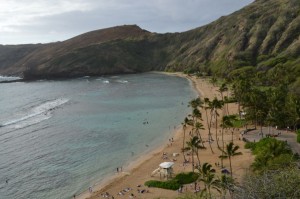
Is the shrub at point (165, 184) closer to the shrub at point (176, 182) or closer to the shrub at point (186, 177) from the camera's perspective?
the shrub at point (176, 182)

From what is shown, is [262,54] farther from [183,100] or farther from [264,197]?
[264,197]

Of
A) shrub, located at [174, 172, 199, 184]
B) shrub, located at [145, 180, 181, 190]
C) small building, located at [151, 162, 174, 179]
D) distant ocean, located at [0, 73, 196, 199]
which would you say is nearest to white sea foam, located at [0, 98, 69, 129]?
distant ocean, located at [0, 73, 196, 199]

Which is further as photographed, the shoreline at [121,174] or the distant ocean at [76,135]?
the distant ocean at [76,135]

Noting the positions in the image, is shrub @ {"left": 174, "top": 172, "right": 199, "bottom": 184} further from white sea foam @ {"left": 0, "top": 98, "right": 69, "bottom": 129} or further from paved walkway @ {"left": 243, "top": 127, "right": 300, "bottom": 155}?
white sea foam @ {"left": 0, "top": 98, "right": 69, "bottom": 129}

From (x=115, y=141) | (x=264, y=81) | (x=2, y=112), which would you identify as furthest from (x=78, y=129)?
(x=264, y=81)

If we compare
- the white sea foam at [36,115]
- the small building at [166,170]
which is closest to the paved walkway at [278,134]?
the small building at [166,170]

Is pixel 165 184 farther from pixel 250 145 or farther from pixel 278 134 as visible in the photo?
pixel 278 134

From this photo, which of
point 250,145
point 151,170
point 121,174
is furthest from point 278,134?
point 121,174

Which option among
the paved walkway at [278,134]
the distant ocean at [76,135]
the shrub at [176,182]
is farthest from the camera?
the paved walkway at [278,134]
